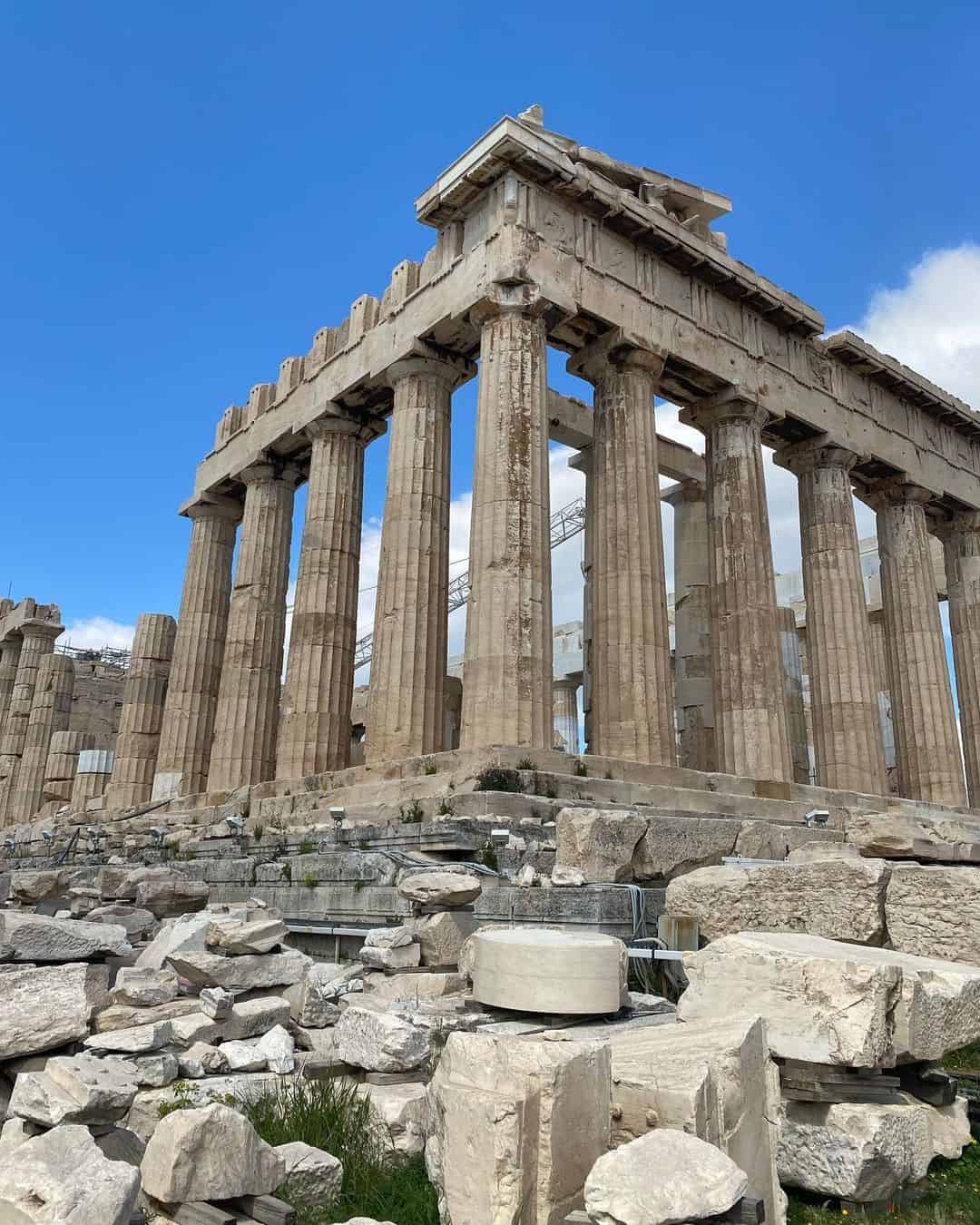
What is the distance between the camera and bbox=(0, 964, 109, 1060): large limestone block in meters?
5.22

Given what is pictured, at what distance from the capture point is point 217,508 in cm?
2684

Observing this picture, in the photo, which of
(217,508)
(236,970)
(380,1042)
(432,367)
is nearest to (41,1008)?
(236,970)

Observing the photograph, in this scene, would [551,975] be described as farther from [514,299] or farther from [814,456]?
[814,456]

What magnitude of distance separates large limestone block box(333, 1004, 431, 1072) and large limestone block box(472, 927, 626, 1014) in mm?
545

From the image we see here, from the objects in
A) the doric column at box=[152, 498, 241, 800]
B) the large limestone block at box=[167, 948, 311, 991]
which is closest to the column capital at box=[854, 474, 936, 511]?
the doric column at box=[152, 498, 241, 800]

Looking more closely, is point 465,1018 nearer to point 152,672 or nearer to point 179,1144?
point 179,1144

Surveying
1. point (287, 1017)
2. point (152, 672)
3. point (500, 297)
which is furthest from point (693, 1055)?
point (152, 672)

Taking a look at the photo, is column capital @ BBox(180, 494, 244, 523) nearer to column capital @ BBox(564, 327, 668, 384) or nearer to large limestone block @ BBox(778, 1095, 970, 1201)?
column capital @ BBox(564, 327, 668, 384)

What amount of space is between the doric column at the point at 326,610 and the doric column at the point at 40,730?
59.4ft

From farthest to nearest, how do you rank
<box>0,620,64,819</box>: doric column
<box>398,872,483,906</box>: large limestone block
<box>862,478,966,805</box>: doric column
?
<box>0,620,64,819</box>: doric column, <box>862,478,966,805</box>: doric column, <box>398,872,483,906</box>: large limestone block

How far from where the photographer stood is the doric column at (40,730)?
34781mm

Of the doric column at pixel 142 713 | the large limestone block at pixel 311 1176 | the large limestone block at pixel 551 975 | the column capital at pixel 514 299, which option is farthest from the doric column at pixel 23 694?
the large limestone block at pixel 311 1176

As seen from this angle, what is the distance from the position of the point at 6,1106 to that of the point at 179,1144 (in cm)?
181

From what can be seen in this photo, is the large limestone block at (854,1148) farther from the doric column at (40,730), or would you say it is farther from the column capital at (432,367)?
the doric column at (40,730)
